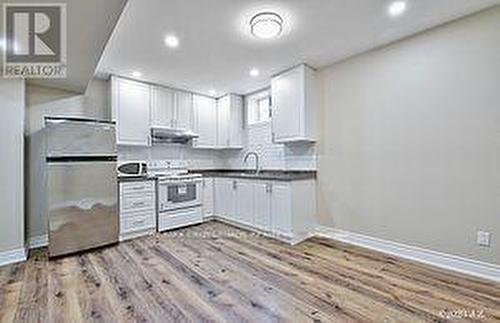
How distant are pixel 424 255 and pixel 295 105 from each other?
2.42 metres

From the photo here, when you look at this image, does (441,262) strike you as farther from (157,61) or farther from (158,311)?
(157,61)

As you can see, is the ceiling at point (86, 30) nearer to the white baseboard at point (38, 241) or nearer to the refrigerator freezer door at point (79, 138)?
the refrigerator freezer door at point (79, 138)

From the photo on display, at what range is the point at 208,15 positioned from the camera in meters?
2.47

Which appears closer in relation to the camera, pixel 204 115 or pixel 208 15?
pixel 208 15

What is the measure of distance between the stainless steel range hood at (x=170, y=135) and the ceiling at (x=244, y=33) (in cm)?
88

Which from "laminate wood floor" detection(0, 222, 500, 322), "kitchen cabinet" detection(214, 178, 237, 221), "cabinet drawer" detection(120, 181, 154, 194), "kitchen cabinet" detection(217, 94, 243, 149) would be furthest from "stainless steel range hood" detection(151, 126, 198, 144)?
"laminate wood floor" detection(0, 222, 500, 322)

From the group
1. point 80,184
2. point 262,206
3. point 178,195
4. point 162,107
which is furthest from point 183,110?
point 262,206

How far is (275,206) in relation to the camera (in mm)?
3814

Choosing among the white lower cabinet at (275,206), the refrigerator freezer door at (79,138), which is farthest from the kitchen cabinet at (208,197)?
the refrigerator freezer door at (79,138)

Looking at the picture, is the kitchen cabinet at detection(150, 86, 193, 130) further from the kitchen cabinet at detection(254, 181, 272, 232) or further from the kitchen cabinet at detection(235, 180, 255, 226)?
the kitchen cabinet at detection(254, 181, 272, 232)

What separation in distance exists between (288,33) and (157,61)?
176 centimetres

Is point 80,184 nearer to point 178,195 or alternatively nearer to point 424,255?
point 178,195

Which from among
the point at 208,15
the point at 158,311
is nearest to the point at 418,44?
the point at 208,15

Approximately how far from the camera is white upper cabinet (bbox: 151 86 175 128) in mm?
4469
